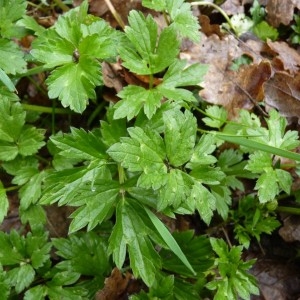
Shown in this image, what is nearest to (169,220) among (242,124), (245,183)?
(245,183)

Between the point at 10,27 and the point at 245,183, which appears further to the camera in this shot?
the point at 245,183

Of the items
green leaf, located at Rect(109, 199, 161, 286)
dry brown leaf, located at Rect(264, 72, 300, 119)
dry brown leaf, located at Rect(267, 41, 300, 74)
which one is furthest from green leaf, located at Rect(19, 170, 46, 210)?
dry brown leaf, located at Rect(267, 41, 300, 74)

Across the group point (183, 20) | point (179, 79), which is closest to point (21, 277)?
point (179, 79)

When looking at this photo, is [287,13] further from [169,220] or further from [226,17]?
[169,220]

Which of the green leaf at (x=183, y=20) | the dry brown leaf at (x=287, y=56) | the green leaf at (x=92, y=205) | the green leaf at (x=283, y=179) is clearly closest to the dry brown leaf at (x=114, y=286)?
the green leaf at (x=92, y=205)

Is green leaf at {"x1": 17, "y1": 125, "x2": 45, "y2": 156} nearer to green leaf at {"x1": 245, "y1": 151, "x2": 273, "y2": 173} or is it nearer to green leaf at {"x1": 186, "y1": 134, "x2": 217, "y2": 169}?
green leaf at {"x1": 186, "y1": 134, "x2": 217, "y2": 169}

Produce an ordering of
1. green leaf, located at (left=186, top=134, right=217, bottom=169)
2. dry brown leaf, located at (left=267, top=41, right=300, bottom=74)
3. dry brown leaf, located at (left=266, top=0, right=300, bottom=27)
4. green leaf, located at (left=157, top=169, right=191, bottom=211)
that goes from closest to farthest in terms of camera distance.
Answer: green leaf, located at (left=157, top=169, right=191, bottom=211) → green leaf, located at (left=186, top=134, right=217, bottom=169) → dry brown leaf, located at (left=267, top=41, right=300, bottom=74) → dry brown leaf, located at (left=266, top=0, right=300, bottom=27)
